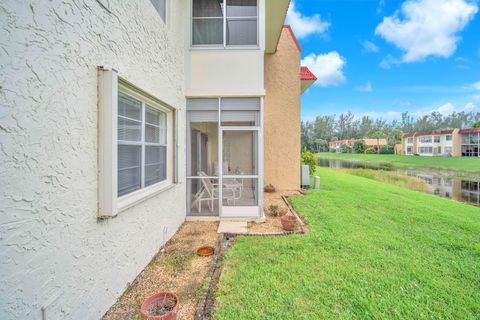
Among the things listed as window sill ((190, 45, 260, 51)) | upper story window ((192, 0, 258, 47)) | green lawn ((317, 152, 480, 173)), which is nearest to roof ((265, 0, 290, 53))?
upper story window ((192, 0, 258, 47))

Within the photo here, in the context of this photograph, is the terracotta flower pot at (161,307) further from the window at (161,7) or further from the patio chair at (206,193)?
the window at (161,7)

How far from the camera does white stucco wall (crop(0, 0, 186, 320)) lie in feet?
5.56

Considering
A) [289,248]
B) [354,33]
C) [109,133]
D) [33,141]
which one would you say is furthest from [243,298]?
[354,33]

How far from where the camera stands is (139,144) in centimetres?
389

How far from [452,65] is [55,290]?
398 ft

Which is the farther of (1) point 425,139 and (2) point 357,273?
(1) point 425,139

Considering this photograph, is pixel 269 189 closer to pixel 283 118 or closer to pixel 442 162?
pixel 283 118

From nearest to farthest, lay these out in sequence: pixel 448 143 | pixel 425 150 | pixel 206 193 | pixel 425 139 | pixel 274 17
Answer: pixel 206 193
pixel 274 17
pixel 448 143
pixel 425 150
pixel 425 139

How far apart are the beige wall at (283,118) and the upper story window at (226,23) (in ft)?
15.7

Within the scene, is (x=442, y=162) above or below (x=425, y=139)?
below

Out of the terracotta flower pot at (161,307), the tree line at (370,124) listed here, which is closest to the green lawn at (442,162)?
the terracotta flower pot at (161,307)

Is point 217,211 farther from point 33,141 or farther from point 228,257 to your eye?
point 33,141

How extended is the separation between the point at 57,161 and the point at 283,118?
9862mm

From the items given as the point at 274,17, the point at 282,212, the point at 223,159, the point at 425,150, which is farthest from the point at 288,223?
the point at 425,150
